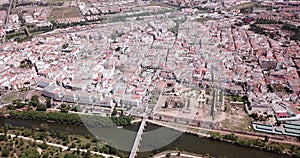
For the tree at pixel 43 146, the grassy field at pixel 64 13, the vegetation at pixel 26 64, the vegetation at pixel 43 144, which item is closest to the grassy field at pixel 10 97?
the vegetation at pixel 43 144

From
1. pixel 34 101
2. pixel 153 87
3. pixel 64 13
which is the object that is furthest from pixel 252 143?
pixel 64 13

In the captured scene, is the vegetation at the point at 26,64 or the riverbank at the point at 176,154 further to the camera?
the vegetation at the point at 26,64

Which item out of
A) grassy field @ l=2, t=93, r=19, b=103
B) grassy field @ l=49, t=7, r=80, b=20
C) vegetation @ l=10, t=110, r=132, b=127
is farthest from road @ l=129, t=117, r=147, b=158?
grassy field @ l=49, t=7, r=80, b=20

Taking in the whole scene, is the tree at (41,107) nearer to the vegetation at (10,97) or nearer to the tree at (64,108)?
the tree at (64,108)

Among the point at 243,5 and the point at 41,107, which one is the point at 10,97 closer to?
the point at 41,107

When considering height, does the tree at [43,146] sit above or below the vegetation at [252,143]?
above

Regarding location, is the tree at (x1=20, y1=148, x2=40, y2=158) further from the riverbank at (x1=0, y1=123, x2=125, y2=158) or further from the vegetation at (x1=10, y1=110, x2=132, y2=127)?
the vegetation at (x1=10, y1=110, x2=132, y2=127)

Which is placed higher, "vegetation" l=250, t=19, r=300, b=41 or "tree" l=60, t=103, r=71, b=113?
"vegetation" l=250, t=19, r=300, b=41
